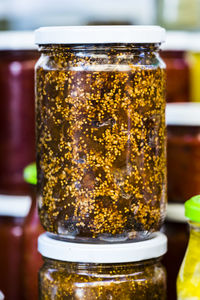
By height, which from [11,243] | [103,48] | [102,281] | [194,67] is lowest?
[11,243]

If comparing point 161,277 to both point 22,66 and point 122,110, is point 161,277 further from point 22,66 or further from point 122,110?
point 22,66

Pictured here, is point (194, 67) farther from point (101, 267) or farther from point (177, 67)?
point (101, 267)

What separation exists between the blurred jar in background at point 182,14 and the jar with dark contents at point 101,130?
3.28 ft

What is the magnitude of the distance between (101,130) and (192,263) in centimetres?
20

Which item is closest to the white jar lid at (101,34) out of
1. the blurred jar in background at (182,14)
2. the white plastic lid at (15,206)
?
the white plastic lid at (15,206)

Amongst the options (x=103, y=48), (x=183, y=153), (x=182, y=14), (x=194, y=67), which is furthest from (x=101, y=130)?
(x=182, y=14)

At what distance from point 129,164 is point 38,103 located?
0.49 ft

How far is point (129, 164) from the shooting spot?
84 cm

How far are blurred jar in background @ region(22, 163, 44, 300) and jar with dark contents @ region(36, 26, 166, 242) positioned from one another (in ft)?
0.80

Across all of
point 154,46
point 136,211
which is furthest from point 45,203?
point 154,46

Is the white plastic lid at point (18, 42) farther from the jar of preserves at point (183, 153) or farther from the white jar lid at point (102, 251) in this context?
the white jar lid at point (102, 251)

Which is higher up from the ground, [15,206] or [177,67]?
[177,67]

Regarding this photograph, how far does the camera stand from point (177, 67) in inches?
54.7

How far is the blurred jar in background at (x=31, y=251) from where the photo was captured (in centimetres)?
109
